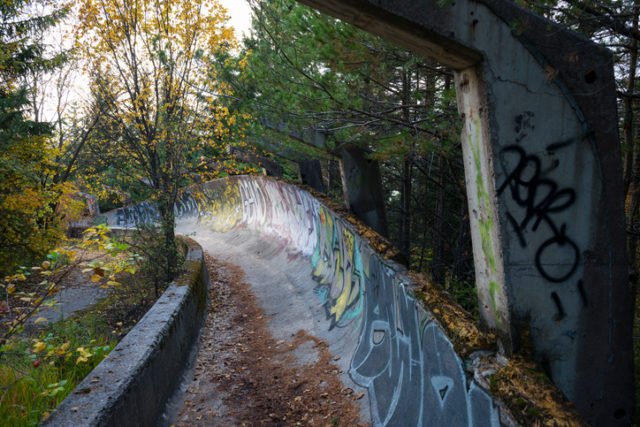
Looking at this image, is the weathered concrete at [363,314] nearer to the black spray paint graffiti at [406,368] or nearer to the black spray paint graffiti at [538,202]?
the black spray paint graffiti at [406,368]

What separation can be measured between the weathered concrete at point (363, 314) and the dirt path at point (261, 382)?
315 millimetres

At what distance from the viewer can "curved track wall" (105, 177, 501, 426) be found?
3.00 m

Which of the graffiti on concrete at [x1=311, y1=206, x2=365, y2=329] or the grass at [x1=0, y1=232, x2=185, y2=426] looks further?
the graffiti on concrete at [x1=311, y1=206, x2=365, y2=329]

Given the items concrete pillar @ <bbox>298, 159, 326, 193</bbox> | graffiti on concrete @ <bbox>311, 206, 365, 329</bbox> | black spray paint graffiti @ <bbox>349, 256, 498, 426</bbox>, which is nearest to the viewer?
black spray paint graffiti @ <bbox>349, 256, 498, 426</bbox>

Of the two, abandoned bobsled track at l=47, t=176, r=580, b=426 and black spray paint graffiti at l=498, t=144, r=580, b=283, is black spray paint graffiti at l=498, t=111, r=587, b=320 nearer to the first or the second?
black spray paint graffiti at l=498, t=144, r=580, b=283

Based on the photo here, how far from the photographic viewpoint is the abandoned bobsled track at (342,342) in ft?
9.75

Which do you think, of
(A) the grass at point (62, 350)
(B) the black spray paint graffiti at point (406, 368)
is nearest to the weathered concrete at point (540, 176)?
(B) the black spray paint graffiti at point (406, 368)

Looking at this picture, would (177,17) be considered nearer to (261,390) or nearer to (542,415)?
(261,390)

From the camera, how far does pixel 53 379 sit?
Result: 14.4 feet

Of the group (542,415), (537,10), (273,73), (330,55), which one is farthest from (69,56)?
(542,415)

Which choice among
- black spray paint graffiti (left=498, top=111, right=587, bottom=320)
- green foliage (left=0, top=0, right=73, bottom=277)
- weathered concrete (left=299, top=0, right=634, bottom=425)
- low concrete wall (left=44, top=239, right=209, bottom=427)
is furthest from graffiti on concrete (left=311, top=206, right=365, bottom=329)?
green foliage (left=0, top=0, right=73, bottom=277)

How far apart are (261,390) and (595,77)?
15.7ft

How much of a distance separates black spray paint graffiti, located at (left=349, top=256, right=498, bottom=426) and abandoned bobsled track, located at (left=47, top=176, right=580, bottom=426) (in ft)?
0.04

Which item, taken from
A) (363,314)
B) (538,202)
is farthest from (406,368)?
(538,202)
